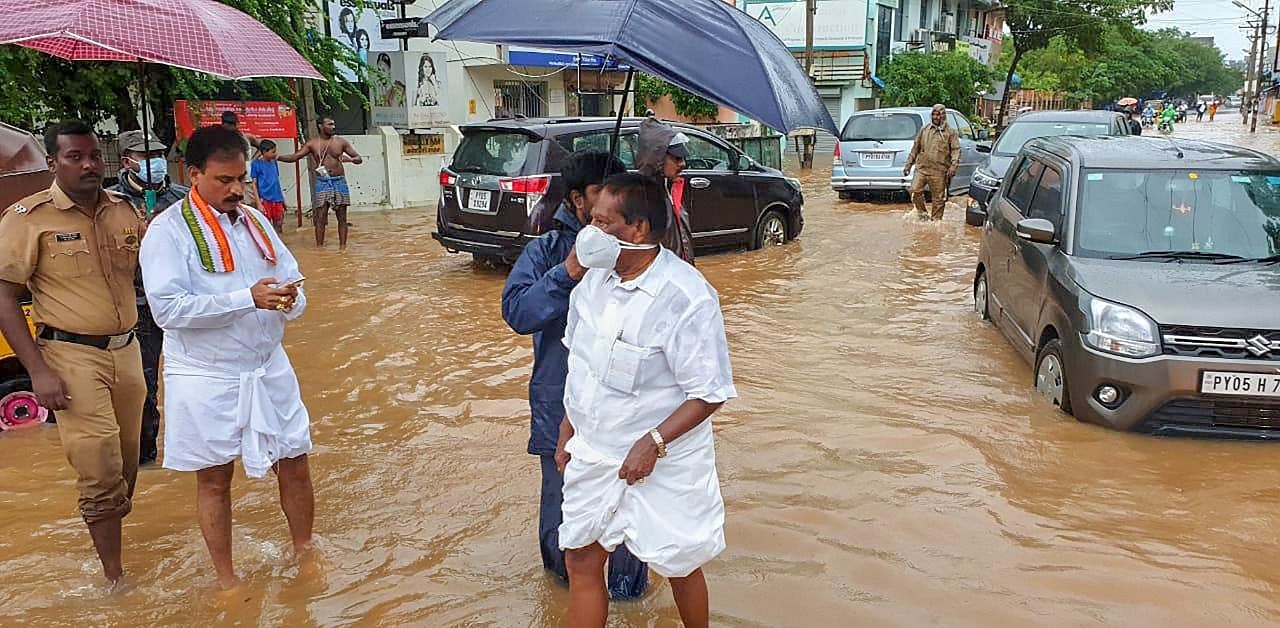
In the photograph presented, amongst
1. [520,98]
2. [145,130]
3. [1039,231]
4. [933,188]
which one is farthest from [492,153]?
[520,98]

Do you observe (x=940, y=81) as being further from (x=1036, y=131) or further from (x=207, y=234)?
(x=207, y=234)

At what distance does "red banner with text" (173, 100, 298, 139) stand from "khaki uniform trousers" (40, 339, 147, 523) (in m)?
9.69

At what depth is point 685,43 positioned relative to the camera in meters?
3.35

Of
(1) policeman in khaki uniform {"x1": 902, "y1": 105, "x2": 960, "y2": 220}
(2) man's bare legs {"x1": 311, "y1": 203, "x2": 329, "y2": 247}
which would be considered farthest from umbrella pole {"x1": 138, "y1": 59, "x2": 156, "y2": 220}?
(1) policeman in khaki uniform {"x1": 902, "y1": 105, "x2": 960, "y2": 220}

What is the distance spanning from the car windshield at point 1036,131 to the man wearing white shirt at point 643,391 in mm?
12532

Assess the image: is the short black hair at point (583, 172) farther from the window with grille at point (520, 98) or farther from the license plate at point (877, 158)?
the window with grille at point (520, 98)

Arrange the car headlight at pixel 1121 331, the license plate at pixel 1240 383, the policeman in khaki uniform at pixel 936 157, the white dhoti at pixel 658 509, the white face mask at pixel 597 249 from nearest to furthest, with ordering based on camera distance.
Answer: the white face mask at pixel 597 249, the white dhoti at pixel 658 509, the license plate at pixel 1240 383, the car headlight at pixel 1121 331, the policeman in khaki uniform at pixel 936 157

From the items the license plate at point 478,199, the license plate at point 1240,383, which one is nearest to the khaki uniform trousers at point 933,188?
the license plate at point 478,199

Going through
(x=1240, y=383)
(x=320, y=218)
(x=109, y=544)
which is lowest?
(x=109, y=544)

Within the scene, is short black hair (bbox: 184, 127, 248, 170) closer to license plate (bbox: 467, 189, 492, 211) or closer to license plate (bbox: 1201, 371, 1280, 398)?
license plate (bbox: 1201, 371, 1280, 398)

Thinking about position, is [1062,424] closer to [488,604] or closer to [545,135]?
[488,604]

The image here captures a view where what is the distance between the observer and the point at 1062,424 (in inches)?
224

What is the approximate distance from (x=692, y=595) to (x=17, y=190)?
464 cm

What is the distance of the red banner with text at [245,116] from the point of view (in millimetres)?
12648
